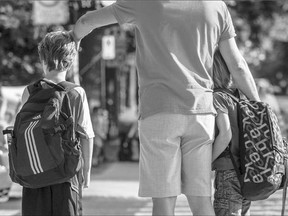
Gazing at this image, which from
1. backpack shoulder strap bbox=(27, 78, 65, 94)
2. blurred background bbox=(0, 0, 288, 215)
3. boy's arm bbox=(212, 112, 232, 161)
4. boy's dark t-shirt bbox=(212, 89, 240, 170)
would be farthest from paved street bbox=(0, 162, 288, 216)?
backpack shoulder strap bbox=(27, 78, 65, 94)

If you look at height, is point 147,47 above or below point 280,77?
above

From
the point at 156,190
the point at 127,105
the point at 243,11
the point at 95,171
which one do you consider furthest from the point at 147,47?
the point at 243,11

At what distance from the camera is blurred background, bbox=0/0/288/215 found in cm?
1046

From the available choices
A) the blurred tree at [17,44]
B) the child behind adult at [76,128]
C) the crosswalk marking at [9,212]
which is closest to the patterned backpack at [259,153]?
the child behind adult at [76,128]

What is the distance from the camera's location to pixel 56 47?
4316mm

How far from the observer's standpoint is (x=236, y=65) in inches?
177

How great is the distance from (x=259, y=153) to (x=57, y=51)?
142 centimetres

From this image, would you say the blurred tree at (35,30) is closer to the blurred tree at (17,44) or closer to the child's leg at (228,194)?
the blurred tree at (17,44)

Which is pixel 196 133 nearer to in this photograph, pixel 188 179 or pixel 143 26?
pixel 188 179

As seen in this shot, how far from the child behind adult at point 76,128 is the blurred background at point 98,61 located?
13.2 feet

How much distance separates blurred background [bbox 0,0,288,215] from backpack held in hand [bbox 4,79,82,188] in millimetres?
4279

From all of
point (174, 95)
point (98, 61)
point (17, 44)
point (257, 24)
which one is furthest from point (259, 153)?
point (257, 24)

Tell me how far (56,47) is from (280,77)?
4015 cm

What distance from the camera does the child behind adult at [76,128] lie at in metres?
4.22
